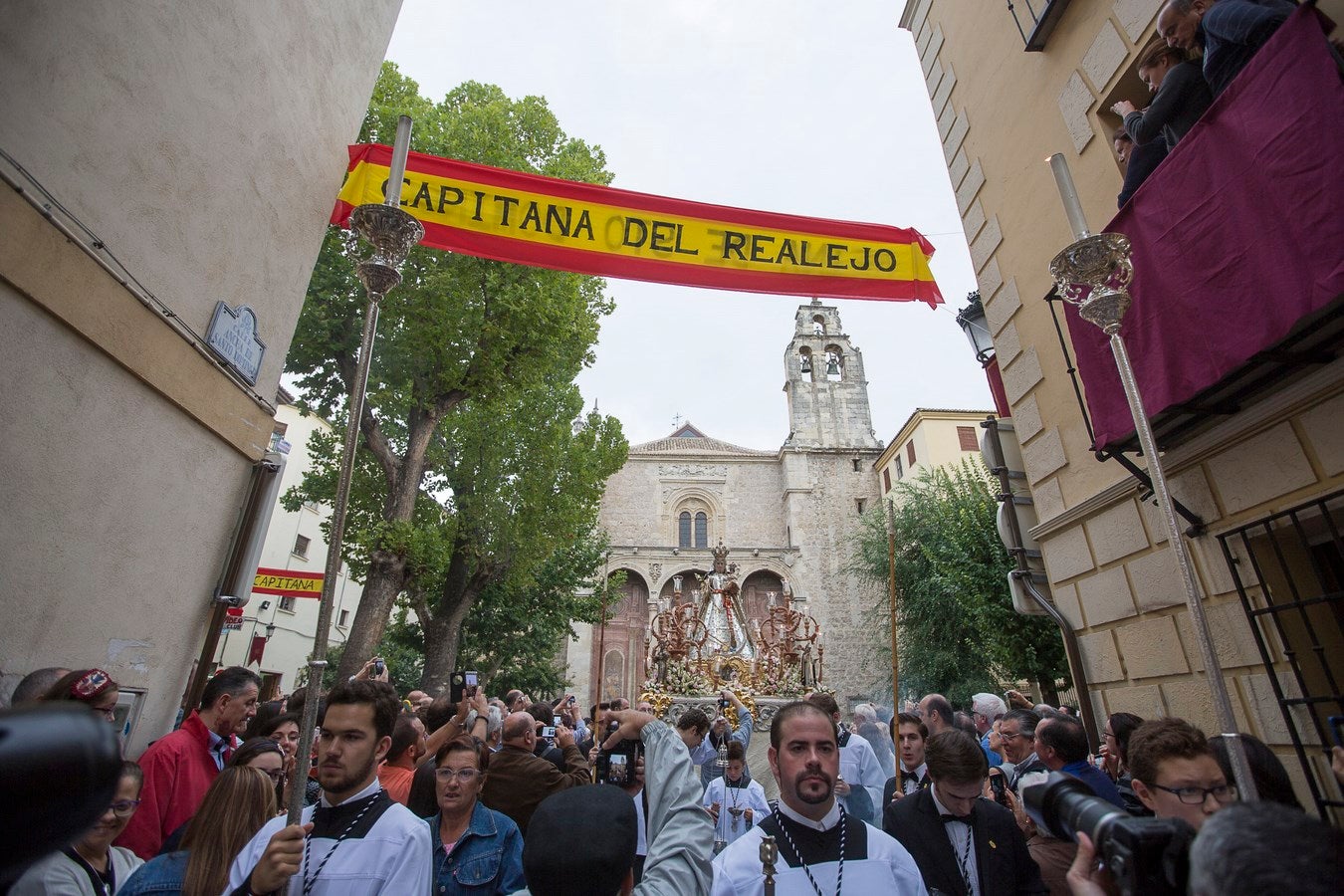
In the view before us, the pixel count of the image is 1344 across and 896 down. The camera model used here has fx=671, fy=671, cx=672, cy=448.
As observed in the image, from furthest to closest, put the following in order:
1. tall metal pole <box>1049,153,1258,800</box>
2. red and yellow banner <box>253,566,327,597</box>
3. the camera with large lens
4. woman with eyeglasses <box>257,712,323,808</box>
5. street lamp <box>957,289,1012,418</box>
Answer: red and yellow banner <box>253,566,327,597</box> < street lamp <box>957,289,1012,418</box> < woman with eyeglasses <box>257,712,323,808</box> < tall metal pole <box>1049,153,1258,800</box> < the camera with large lens

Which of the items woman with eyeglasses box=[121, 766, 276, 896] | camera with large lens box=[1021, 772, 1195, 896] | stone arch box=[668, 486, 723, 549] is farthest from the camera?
→ stone arch box=[668, 486, 723, 549]

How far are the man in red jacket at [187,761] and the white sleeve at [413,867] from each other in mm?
1409

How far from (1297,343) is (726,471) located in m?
32.1

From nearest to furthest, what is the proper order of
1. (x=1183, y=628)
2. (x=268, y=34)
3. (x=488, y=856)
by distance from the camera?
(x=488, y=856)
(x=1183, y=628)
(x=268, y=34)

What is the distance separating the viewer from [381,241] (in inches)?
115

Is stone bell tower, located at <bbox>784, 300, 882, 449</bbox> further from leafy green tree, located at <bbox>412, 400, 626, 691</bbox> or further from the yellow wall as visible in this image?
the yellow wall

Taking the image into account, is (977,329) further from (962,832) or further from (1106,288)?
(962,832)

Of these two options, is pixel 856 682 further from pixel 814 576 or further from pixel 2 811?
pixel 2 811

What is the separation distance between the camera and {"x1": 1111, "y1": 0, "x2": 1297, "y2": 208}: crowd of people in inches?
135

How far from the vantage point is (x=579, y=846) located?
5.54ft

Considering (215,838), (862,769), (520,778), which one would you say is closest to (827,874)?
(520,778)

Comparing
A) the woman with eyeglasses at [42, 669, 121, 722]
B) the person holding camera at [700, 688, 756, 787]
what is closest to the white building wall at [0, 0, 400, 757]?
the woman with eyeglasses at [42, 669, 121, 722]

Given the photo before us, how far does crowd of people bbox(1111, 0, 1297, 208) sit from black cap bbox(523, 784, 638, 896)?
15.2ft

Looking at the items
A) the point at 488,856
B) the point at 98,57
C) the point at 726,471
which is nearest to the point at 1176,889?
the point at 488,856
